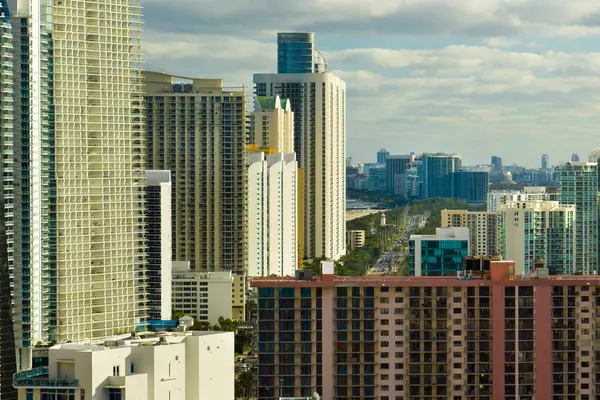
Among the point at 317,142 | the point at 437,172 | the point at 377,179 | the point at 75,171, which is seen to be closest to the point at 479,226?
the point at 317,142

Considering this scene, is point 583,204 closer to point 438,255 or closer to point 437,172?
point 438,255

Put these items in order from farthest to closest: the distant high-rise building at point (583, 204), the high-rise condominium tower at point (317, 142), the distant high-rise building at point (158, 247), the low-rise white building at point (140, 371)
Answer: the high-rise condominium tower at point (317, 142) → the distant high-rise building at point (583, 204) → the distant high-rise building at point (158, 247) → the low-rise white building at point (140, 371)

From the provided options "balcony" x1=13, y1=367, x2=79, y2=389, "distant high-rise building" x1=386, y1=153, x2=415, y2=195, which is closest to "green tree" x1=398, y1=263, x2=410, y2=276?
"balcony" x1=13, y1=367, x2=79, y2=389

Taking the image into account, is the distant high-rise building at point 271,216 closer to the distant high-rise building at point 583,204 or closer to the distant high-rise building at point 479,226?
the distant high-rise building at point 479,226

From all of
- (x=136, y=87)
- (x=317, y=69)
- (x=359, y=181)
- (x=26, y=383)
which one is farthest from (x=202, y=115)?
(x=359, y=181)

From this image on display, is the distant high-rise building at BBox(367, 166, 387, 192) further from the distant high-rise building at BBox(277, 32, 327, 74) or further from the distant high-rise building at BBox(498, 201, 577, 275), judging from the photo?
the distant high-rise building at BBox(498, 201, 577, 275)

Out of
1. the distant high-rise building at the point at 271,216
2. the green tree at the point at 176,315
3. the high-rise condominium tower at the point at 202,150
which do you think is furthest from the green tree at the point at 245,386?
the distant high-rise building at the point at 271,216
